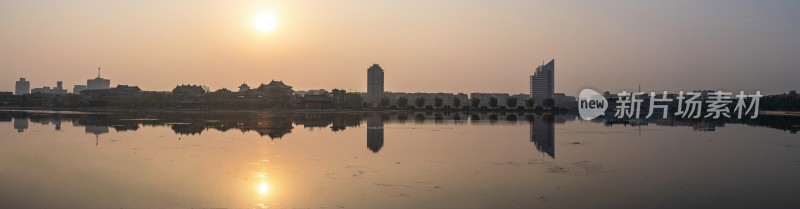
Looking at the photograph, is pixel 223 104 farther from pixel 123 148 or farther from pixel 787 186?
pixel 787 186

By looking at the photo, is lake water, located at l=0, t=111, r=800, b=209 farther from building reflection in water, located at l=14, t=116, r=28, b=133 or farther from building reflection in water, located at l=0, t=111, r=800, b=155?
building reflection in water, located at l=14, t=116, r=28, b=133

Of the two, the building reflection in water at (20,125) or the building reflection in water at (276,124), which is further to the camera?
the building reflection in water at (20,125)

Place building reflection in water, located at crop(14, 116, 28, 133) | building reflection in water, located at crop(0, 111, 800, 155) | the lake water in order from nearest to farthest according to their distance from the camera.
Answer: the lake water < building reflection in water, located at crop(0, 111, 800, 155) < building reflection in water, located at crop(14, 116, 28, 133)

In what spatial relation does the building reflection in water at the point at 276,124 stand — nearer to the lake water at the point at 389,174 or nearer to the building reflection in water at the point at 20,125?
the building reflection in water at the point at 20,125

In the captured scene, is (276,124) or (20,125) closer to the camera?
(20,125)

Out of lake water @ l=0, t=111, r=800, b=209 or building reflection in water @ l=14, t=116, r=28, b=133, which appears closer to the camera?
lake water @ l=0, t=111, r=800, b=209

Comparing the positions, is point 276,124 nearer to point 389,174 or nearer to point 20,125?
point 20,125

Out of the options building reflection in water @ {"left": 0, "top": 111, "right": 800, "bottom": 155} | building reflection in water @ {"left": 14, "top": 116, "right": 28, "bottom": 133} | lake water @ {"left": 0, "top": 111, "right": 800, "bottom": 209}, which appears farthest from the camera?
building reflection in water @ {"left": 14, "top": 116, "right": 28, "bottom": 133}

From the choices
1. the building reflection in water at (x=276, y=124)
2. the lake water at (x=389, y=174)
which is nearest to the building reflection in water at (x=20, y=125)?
the building reflection in water at (x=276, y=124)

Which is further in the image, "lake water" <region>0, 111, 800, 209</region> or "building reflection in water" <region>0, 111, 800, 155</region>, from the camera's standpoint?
"building reflection in water" <region>0, 111, 800, 155</region>

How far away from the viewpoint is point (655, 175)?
19234 millimetres

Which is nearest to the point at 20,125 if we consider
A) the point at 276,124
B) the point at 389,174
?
the point at 276,124

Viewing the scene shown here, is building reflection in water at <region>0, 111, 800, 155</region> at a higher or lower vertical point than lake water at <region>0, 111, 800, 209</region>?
higher

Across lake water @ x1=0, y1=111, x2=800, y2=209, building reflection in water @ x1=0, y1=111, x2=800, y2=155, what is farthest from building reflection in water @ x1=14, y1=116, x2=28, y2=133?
lake water @ x1=0, y1=111, x2=800, y2=209
